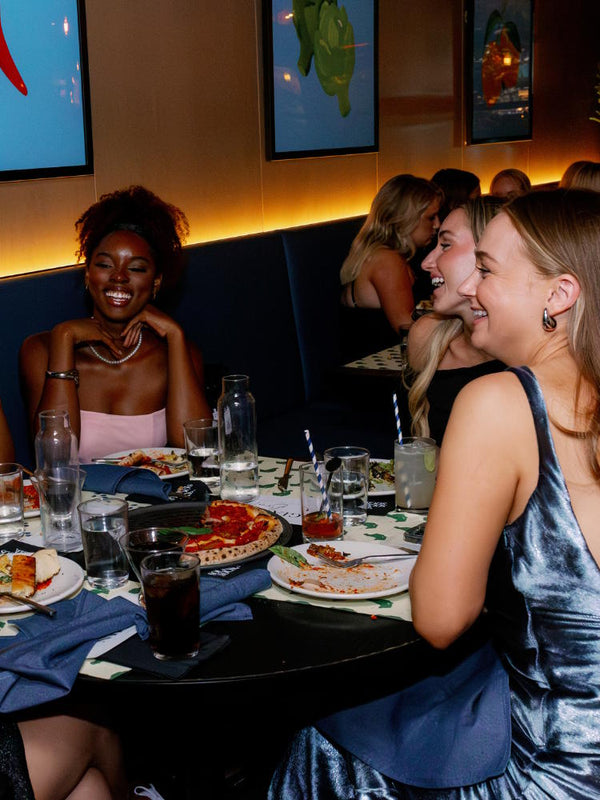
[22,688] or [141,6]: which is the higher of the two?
[141,6]

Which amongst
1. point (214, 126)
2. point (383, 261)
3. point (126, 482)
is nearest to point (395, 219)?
point (383, 261)

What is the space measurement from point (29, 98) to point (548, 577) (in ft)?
8.37

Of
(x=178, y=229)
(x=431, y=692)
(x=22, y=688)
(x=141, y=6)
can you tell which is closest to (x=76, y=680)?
(x=22, y=688)

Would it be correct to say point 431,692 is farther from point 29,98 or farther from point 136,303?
point 29,98

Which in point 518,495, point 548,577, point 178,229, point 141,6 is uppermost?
point 141,6

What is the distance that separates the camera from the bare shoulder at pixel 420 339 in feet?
9.62

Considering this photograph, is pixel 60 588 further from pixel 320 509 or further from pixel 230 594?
pixel 320 509

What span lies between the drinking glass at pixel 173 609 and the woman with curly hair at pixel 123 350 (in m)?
1.49

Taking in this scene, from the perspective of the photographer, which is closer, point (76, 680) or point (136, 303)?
point (76, 680)

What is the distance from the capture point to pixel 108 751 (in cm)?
177

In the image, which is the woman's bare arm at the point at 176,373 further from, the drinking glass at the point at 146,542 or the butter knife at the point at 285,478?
the drinking glass at the point at 146,542

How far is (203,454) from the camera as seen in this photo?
86.2 inches

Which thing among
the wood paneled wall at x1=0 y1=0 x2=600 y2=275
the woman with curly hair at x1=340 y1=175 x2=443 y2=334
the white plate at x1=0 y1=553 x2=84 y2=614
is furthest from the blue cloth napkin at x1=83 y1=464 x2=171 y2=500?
the woman with curly hair at x1=340 y1=175 x2=443 y2=334

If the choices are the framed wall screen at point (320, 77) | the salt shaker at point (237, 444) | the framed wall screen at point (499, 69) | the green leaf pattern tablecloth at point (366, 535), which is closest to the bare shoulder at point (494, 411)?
the green leaf pattern tablecloth at point (366, 535)
